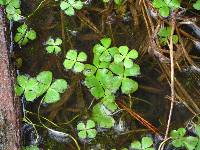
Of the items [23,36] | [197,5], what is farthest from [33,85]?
[197,5]

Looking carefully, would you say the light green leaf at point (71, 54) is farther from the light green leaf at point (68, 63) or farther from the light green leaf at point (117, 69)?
the light green leaf at point (117, 69)

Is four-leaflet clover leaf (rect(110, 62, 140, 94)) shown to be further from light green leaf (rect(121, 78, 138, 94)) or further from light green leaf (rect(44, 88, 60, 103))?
light green leaf (rect(44, 88, 60, 103))

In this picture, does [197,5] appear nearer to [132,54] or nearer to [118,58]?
[132,54]

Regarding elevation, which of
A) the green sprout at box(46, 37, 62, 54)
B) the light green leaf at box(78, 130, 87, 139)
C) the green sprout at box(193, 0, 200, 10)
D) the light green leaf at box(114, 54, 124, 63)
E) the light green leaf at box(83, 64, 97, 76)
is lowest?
the light green leaf at box(78, 130, 87, 139)

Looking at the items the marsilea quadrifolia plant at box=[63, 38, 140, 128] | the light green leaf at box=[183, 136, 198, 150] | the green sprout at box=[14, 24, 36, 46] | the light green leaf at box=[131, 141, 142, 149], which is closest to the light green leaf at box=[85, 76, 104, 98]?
the marsilea quadrifolia plant at box=[63, 38, 140, 128]

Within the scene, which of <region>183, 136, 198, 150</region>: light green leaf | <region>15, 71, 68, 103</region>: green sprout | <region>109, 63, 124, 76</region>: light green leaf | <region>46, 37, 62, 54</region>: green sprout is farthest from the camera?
<region>46, 37, 62, 54</region>: green sprout

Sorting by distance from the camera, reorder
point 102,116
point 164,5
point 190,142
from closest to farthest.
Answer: point 190,142 < point 102,116 < point 164,5

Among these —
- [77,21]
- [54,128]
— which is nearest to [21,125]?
[54,128]

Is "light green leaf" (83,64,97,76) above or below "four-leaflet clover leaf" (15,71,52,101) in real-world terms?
above
